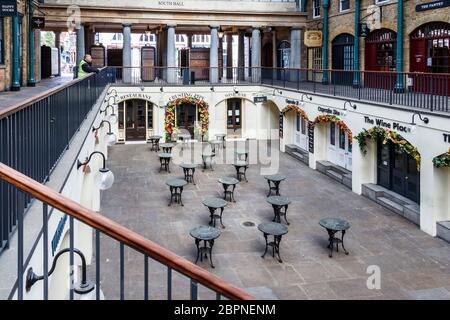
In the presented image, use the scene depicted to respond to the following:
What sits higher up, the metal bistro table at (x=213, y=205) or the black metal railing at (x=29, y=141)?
the black metal railing at (x=29, y=141)

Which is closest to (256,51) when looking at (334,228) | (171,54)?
(171,54)

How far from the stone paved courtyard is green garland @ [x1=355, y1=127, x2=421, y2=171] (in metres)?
2.11

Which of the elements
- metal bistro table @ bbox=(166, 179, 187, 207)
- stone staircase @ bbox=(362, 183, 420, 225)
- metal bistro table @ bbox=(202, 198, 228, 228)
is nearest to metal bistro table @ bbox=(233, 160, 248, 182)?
metal bistro table @ bbox=(166, 179, 187, 207)

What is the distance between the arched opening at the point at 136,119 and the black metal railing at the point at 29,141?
23.6m

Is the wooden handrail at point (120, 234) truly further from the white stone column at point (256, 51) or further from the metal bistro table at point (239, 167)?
the white stone column at point (256, 51)

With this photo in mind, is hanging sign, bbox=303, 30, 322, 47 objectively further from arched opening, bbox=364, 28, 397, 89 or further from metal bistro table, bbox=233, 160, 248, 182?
metal bistro table, bbox=233, 160, 248, 182

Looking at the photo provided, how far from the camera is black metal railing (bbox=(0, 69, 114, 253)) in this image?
365cm

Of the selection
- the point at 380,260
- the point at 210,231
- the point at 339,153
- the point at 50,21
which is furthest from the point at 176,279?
the point at 50,21

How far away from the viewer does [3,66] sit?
17.9m

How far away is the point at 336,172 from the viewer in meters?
21.7

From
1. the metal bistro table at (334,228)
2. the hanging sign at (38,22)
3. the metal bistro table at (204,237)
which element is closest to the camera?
the metal bistro table at (204,237)

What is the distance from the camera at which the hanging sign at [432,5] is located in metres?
19.0

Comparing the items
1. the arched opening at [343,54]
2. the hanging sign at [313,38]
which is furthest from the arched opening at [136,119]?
the arched opening at [343,54]

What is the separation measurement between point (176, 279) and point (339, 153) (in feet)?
43.7
